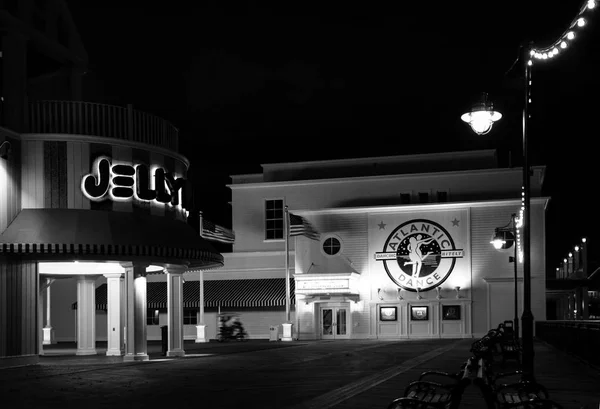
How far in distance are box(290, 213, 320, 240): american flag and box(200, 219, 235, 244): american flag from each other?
16.7 feet

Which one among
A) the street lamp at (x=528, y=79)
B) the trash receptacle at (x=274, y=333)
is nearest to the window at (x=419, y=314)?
the trash receptacle at (x=274, y=333)

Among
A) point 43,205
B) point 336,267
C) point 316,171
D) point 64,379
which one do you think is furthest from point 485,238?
point 64,379

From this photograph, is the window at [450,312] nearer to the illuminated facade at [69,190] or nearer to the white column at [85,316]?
the white column at [85,316]

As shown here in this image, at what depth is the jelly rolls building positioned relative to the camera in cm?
5194

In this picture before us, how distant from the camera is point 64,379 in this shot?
22.0 m

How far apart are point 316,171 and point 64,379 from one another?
39.0 m

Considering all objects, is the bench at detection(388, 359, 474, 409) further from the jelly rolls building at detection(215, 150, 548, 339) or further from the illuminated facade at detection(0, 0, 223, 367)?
the jelly rolls building at detection(215, 150, 548, 339)

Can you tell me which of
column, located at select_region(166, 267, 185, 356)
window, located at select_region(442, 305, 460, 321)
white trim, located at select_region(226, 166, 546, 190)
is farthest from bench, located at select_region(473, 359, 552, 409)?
white trim, located at select_region(226, 166, 546, 190)

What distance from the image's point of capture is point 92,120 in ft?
92.8

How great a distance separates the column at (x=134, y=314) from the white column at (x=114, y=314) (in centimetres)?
378

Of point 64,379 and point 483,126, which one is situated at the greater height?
point 483,126

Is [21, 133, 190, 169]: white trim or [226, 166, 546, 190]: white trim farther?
[226, 166, 546, 190]: white trim

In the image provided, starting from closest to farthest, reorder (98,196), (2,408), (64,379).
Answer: (2,408) < (64,379) < (98,196)

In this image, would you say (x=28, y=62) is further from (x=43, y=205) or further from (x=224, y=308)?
(x=224, y=308)
